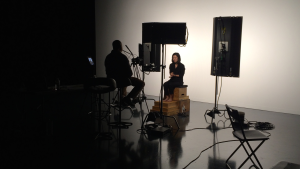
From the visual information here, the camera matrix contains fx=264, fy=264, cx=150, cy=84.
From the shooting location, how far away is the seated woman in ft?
19.2

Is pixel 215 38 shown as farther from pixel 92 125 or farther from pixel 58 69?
Result: pixel 58 69

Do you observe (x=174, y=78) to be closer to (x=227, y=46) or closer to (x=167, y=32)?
(x=227, y=46)

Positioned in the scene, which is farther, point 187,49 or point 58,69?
point 58,69

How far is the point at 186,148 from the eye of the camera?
352cm

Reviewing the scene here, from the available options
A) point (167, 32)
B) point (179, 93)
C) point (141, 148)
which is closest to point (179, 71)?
point (179, 93)

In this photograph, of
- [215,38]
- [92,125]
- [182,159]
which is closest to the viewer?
[182,159]

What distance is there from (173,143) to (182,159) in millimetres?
608

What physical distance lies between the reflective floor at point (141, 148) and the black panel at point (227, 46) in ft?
3.56

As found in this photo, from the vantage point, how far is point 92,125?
4.68 m

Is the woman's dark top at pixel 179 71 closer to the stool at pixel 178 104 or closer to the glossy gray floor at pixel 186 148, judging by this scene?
the stool at pixel 178 104

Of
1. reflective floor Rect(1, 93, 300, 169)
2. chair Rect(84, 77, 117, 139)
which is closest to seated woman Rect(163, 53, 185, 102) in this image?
reflective floor Rect(1, 93, 300, 169)

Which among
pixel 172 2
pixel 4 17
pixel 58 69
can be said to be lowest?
pixel 58 69

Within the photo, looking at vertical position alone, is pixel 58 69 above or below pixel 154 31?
below

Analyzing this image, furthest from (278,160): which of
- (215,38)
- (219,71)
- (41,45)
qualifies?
(41,45)
